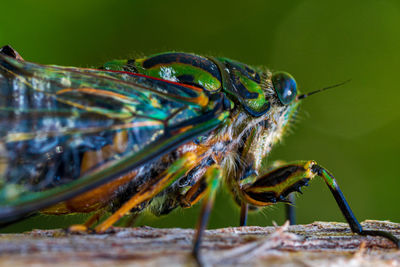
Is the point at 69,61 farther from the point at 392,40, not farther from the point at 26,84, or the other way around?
the point at 392,40

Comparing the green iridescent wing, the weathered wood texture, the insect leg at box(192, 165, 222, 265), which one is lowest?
the weathered wood texture

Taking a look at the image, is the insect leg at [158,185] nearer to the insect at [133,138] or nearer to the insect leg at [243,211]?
the insect at [133,138]

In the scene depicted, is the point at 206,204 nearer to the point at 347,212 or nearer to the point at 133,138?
the point at 133,138

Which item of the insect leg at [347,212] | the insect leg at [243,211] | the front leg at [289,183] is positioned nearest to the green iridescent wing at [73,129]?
the front leg at [289,183]

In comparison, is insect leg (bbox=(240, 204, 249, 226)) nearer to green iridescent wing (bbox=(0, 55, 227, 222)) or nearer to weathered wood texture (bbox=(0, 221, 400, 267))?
weathered wood texture (bbox=(0, 221, 400, 267))

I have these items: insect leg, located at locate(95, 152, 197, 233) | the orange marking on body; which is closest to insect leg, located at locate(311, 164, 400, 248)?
insect leg, located at locate(95, 152, 197, 233)

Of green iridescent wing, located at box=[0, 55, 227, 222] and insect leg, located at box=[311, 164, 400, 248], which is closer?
green iridescent wing, located at box=[0, 55, 227, 222]
